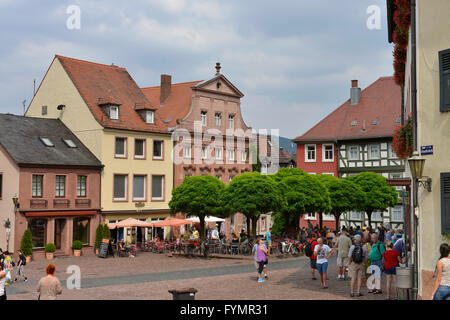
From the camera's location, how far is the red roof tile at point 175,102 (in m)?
47.0

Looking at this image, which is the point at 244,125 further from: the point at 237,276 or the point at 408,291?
the point at 408,291

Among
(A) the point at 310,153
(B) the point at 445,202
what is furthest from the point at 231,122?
(B) the point at 445,202

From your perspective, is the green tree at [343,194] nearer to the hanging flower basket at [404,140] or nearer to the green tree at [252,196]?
the green tree at [252,196]

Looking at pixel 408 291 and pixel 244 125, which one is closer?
pixel 408 291

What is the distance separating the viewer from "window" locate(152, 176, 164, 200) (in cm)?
4252

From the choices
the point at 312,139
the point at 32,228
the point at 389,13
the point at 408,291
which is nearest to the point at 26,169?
the point at 32,228

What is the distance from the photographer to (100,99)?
4028 centimetres

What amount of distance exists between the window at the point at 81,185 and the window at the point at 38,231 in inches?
126

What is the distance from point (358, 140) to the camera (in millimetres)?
54094

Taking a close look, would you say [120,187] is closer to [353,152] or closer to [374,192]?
[374,192]

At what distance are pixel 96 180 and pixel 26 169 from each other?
18.4 feet

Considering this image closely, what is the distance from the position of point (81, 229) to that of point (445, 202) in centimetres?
2807

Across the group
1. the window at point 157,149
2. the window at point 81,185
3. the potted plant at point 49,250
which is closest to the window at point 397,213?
the window at point 157,149
